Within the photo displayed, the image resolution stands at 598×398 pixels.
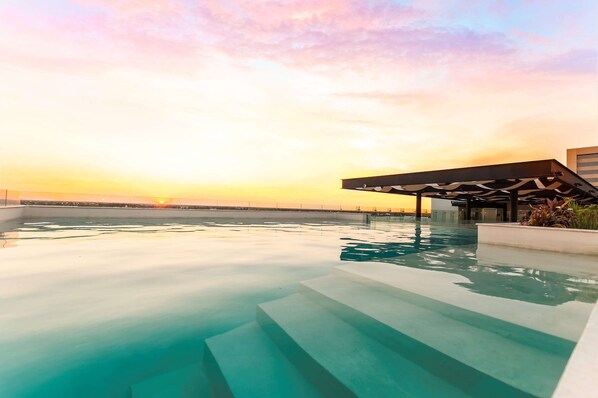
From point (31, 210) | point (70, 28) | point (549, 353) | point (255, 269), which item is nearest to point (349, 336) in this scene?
point (549, 353)

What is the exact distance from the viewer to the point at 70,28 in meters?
9.54

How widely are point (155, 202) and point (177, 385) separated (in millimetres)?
36666

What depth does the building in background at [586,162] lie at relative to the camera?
112 meters

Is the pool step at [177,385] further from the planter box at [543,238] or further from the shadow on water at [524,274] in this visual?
the planter box at [543,238]

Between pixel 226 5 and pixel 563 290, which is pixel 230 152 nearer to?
pixel 226 5

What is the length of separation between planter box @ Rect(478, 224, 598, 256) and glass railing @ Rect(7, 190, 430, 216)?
1175 inches

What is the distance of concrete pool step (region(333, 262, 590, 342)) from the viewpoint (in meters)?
2.95

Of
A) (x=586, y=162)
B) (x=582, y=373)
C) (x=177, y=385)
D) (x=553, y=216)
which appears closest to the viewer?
(x=582, y=373)

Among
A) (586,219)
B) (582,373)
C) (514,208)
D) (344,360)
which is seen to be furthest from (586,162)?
(344,360)

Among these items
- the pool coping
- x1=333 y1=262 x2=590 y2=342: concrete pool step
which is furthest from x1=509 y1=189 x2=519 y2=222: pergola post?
the pool coping

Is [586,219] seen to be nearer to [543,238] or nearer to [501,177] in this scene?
[543,238]

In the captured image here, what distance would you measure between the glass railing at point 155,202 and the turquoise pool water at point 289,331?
23366mm

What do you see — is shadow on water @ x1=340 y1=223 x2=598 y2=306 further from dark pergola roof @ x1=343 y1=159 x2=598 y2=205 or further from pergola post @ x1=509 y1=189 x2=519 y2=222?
pergola post @ x1=509 y1=189 x2=519 y2=222

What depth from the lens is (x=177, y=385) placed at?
8.78 feet
